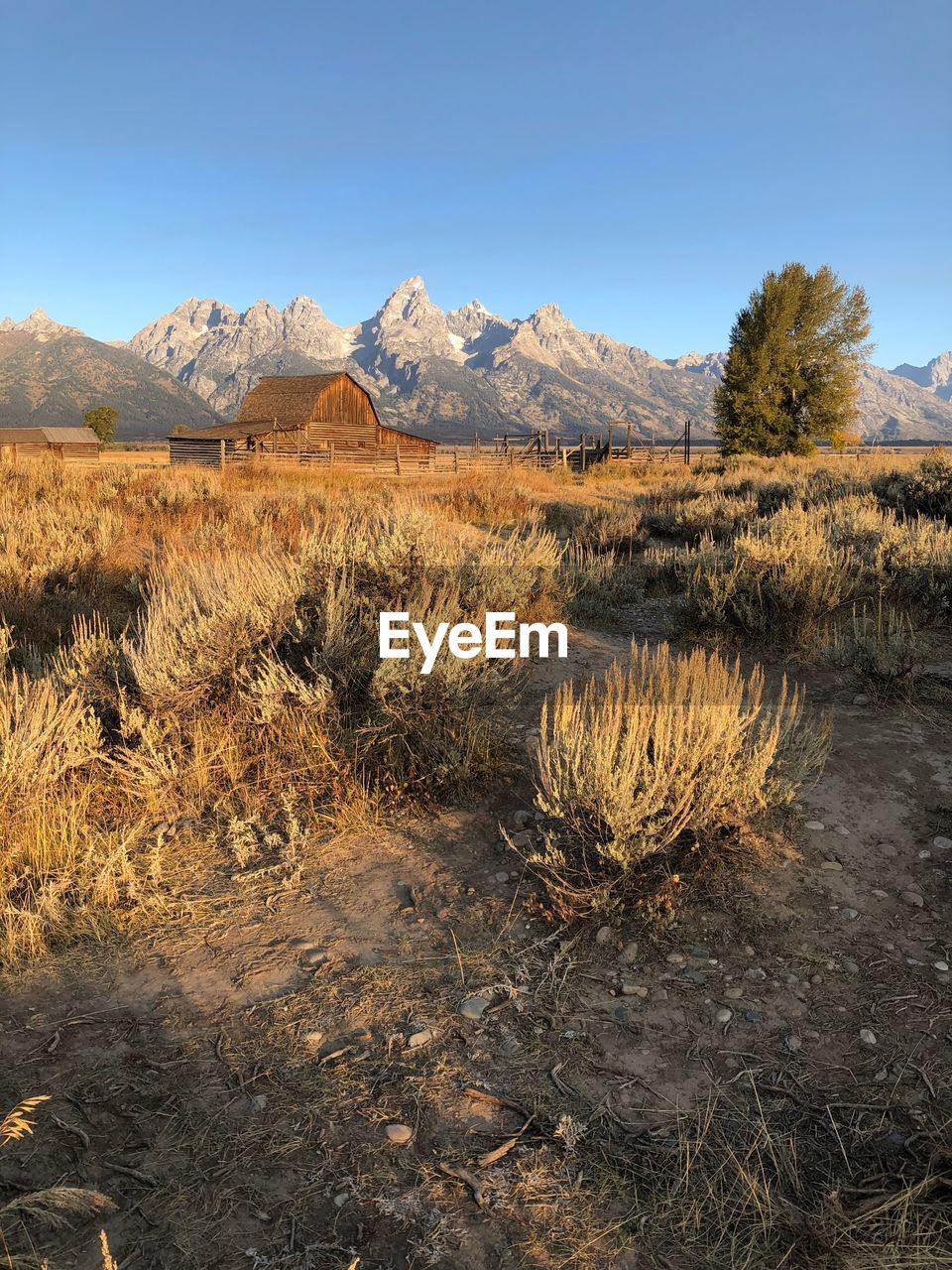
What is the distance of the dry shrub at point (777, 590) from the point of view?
7320 millimetres

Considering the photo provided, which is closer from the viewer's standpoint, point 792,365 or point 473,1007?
point 473,1007

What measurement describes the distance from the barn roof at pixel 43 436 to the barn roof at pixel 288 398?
44.9ft

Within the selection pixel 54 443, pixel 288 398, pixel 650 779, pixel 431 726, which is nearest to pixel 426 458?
pixel 288 398

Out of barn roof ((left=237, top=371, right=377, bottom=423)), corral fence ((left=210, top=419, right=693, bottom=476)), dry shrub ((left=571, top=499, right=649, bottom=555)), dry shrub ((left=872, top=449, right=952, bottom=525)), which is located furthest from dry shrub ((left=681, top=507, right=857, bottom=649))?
barn roof ((left=237, top=371, right=377, bottom=423))

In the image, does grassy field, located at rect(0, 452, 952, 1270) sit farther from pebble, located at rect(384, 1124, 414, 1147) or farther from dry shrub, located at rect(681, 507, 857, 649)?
dry shrub, located at rect(681, 507, 857, 649)

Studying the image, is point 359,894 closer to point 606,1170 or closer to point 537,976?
point 537,976

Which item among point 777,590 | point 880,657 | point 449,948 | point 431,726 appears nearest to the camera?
point 449,948

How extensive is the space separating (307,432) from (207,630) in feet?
124

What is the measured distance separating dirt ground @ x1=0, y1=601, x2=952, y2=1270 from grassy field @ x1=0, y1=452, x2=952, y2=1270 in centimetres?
1

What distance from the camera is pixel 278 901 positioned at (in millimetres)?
3738

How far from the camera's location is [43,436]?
53875mm

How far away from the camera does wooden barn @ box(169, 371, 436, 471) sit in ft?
121

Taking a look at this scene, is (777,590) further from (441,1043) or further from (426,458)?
(426,458)

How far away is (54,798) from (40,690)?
0.84 metres
